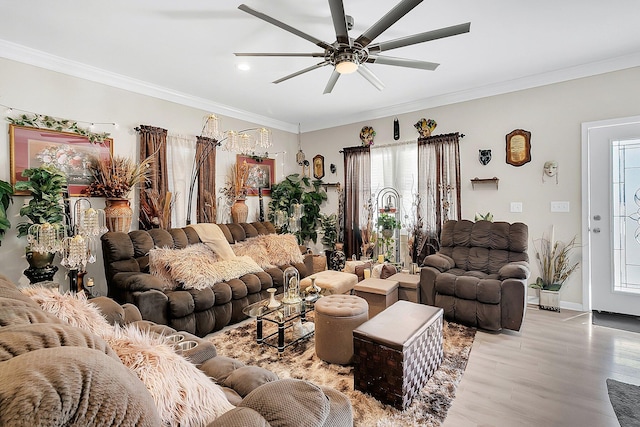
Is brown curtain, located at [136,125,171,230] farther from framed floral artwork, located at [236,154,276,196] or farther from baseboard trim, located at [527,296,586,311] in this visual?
baseboard trim, located at [527,296,586,311]

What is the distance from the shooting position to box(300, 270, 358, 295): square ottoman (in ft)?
11.4

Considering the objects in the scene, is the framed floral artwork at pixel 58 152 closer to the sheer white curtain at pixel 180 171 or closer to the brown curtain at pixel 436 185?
the sheer white curtain at pixel 180 171

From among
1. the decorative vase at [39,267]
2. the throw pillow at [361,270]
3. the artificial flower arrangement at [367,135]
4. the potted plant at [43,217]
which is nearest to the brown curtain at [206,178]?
the potted plant at [43,217]

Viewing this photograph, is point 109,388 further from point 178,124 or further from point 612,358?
point 178,124

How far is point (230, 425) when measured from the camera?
0.81m

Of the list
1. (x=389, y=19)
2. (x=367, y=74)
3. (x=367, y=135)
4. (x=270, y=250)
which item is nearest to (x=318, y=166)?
(x=367, y=135)

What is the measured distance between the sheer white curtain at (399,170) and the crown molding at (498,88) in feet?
1.84

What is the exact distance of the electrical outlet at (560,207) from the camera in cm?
377

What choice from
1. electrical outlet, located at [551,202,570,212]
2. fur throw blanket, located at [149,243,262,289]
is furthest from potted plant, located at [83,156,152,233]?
electrical outlet, located at [551,202,570,212]

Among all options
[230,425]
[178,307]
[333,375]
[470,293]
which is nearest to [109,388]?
[230,425]

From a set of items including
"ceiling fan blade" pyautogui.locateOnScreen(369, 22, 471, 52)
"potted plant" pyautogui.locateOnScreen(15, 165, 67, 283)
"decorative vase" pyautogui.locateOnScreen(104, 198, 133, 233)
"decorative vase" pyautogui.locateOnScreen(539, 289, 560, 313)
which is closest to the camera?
"ceiling fan blade" pyautogui.locateOnScreen(369, 22, 471, 52)

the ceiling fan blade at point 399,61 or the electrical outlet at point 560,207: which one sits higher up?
the ceiling fan blade at point 399,61

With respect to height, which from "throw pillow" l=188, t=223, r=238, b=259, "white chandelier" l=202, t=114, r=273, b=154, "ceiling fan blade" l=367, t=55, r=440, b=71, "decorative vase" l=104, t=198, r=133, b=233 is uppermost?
"ceiling fan blade" l=367, t=55, r=440, b=71

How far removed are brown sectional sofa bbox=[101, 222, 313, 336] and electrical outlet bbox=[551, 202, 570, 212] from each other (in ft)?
11.7
